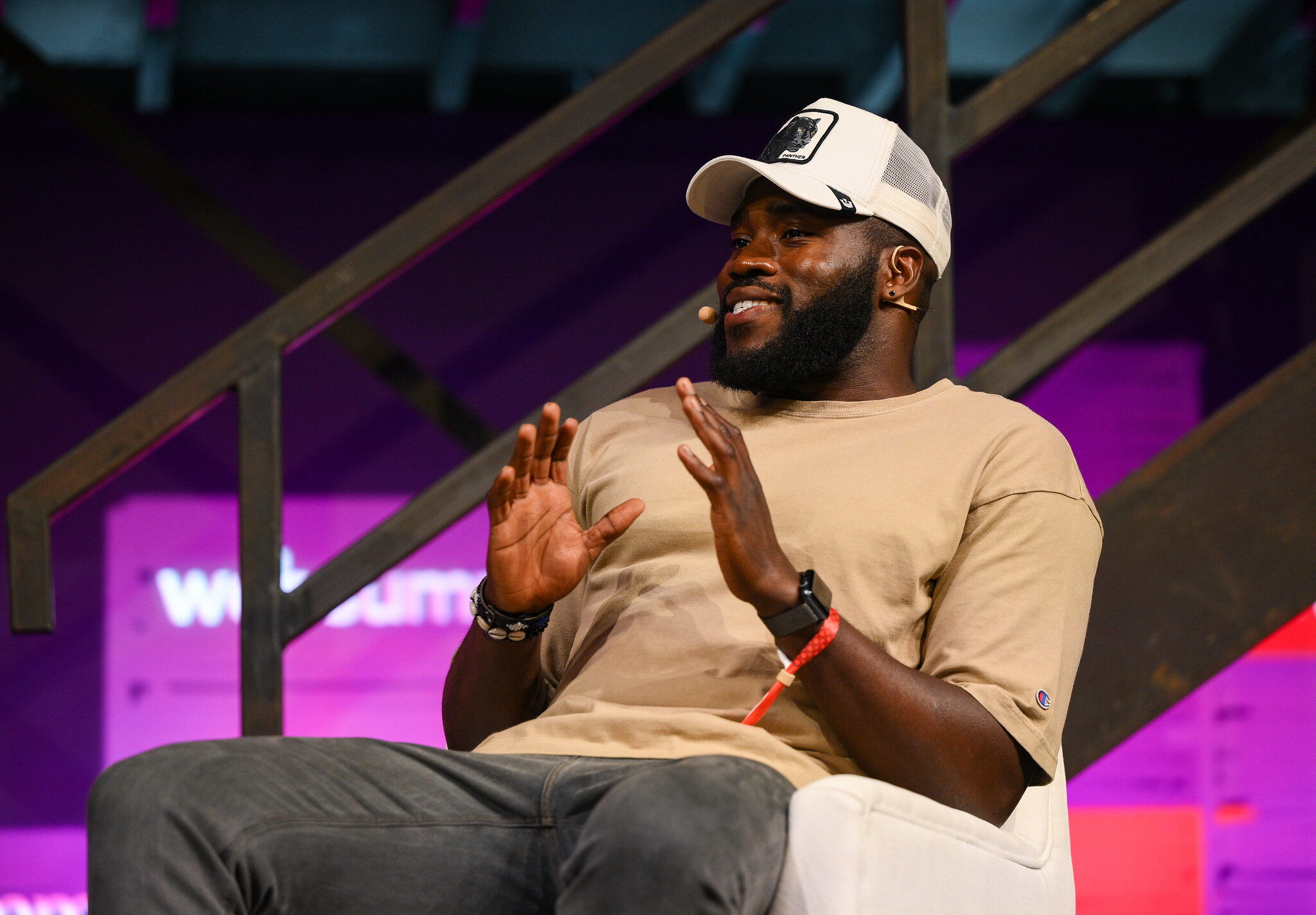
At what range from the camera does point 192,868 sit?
4.00ft

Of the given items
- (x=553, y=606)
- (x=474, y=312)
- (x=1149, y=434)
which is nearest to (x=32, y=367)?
(x=474, y=312)

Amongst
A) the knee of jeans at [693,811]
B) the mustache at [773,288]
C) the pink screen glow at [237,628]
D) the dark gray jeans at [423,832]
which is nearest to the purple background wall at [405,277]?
the pink screen glow at [237,628]

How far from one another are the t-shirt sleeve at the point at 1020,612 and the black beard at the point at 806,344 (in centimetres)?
29

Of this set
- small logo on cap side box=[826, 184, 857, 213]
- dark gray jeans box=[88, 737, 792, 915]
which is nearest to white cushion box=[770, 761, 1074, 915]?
dark gray jeans box=[88, 737, 792, 915]

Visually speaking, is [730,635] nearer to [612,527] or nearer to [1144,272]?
[612,527]

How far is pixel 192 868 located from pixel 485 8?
2.73 meters

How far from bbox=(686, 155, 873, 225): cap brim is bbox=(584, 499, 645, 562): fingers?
44 cm

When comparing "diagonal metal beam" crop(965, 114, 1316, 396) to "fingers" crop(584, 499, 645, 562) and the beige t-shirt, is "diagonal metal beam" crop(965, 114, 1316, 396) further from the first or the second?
"fingers" crop(584, 499, 645, 562)

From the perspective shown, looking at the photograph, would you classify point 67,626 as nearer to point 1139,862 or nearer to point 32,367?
point 32,367

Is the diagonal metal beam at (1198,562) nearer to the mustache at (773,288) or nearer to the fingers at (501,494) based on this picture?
the mustache at (773,288)

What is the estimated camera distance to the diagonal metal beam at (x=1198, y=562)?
6.43 ft

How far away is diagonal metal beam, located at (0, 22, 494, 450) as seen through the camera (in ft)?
10.0

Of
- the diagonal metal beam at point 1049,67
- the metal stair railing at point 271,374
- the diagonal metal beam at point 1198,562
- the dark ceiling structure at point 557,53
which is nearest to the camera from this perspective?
the metal stair railing at point 271,374

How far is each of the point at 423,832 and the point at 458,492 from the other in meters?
0.70
